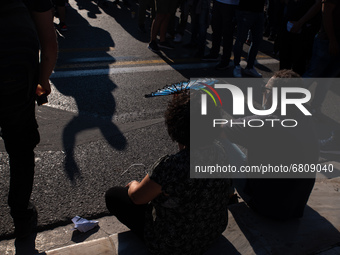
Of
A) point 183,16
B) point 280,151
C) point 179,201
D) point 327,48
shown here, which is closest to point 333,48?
point 327,48

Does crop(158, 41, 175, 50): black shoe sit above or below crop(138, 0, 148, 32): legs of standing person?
below

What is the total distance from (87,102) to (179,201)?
284cm

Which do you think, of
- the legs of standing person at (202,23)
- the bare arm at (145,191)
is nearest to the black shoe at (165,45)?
the legs of standing person at (202,23)

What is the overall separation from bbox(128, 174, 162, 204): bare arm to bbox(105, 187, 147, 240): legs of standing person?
7.7 inches

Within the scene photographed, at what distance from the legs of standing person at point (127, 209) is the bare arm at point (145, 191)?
20 cm

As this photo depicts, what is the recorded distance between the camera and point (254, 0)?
5.13 meters

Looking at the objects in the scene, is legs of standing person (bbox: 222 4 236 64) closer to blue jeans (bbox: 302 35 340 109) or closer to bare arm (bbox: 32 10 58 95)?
blue jeans (bbox: 302 35 340 109)

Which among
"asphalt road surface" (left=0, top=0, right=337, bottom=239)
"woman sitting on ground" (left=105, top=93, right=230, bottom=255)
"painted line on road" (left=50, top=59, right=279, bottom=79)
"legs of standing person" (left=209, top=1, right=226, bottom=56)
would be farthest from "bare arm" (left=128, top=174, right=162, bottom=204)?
"legs of standing person" (left=209, top=1, right=226, bottom=56)

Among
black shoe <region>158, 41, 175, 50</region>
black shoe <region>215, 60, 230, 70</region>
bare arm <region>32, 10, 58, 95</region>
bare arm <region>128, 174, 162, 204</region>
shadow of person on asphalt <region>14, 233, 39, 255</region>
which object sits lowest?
shadow of person on asphalt <region>14, 233, 39, 255</region>

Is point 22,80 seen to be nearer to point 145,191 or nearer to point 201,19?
point 145,191

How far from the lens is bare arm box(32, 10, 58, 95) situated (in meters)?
1.96

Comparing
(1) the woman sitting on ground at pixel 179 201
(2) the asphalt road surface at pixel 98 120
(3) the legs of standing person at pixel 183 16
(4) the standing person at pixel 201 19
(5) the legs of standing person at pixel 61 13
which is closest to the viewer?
(1) the woman sitting on ground at pixel 179 201

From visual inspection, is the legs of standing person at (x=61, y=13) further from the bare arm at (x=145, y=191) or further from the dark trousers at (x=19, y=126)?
the bare arm at (x=145, y=191)

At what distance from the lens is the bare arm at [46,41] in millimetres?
1960
